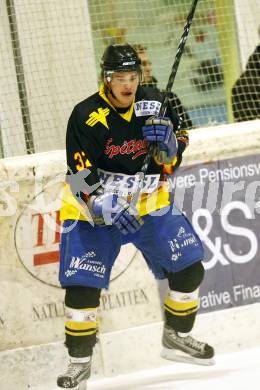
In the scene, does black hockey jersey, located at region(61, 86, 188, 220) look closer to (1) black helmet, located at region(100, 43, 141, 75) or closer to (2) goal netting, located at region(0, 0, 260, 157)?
(1) black helmet, located at region(100, 43, 141, 75)

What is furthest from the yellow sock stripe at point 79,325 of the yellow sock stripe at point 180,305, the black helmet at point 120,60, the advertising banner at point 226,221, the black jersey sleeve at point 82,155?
the black helmet at point 120,60

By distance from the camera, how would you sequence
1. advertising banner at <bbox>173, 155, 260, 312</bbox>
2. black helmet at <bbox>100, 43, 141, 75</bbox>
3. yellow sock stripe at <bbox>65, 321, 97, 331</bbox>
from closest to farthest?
black helmet at <bbox>100, 43, 141, 75</bbox> < yellow sock stripe at <bbox>65, 321, 97, 331</bbox> < advertising banner at <bbox>173, 155, 260, 312</bbox>

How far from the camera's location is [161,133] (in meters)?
4.65

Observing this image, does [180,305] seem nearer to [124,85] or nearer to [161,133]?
[161,133]

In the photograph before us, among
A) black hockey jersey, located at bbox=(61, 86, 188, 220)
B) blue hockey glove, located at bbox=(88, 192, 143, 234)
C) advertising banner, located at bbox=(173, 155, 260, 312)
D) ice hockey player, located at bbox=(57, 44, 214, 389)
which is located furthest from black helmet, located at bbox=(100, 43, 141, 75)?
advertising banner, located at bbox=(173, 155, 260, 312)

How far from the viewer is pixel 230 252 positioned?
18.9 ft

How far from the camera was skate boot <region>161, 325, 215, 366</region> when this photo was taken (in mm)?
5051

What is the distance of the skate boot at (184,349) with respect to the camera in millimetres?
5051

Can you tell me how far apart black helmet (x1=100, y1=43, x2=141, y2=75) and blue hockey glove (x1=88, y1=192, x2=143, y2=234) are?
59 cm

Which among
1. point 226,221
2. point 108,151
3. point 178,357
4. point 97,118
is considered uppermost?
point 97,118

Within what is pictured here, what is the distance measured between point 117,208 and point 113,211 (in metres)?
0.03

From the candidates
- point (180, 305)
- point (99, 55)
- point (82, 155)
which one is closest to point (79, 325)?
point (180, 305)

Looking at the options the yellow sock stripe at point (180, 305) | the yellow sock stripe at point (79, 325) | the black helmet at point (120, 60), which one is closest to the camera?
the black helmet at point (120, 60)

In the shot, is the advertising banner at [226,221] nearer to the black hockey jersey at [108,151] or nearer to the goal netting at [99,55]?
the goal netting at [99,55]
